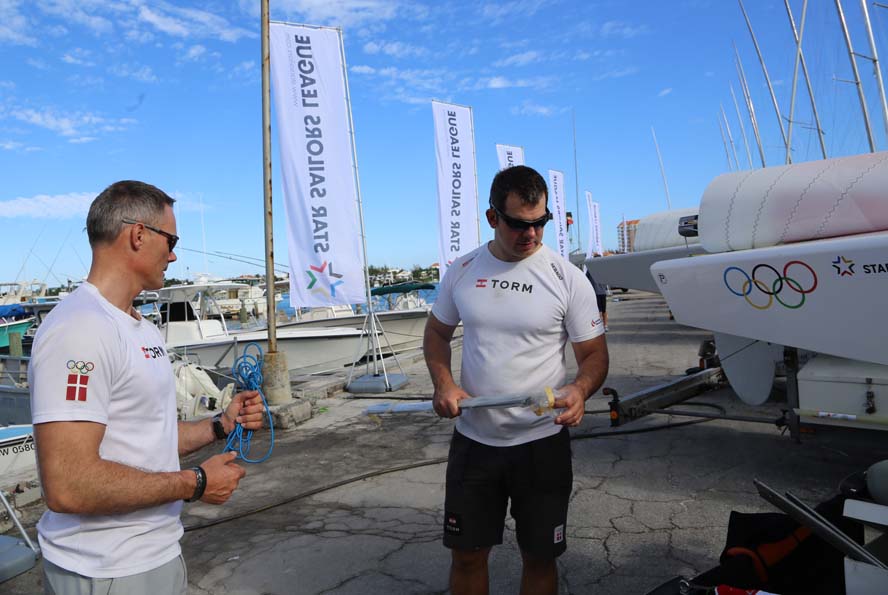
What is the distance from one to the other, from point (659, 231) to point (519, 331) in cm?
1639

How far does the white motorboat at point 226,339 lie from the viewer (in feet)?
44.4

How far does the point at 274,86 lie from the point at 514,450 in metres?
7.27

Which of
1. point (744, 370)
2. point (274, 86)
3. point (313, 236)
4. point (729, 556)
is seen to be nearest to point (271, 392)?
point (313, 236)

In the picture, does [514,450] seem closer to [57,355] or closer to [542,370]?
[542,370]

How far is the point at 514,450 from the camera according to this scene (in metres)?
2.51

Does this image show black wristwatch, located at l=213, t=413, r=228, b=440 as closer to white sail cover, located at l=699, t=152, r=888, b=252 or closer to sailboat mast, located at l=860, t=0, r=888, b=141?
white sail cover, located at l=699, t=152, r=888, b=252

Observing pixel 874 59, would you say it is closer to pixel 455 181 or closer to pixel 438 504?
pixel 455 181

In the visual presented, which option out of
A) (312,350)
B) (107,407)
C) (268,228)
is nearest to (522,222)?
(107,407)

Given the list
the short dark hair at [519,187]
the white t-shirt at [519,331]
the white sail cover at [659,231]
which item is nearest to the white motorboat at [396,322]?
the white sail cover at [659,231]

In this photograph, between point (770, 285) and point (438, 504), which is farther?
point (438, 504)

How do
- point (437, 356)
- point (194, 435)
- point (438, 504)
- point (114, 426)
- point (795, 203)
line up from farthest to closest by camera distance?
point (438, 504) → point (795, 203) → point (437, 356) → point (194, 435) → point (114, 426)

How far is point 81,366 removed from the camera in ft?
5.12

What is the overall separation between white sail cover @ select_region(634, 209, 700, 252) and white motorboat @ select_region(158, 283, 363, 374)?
901 centimetres

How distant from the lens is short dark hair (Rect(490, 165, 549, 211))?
8.16ft
